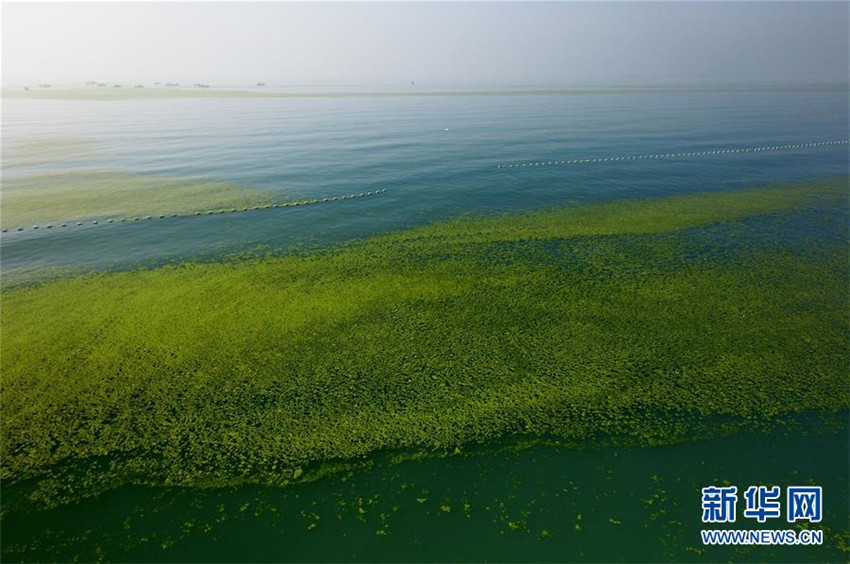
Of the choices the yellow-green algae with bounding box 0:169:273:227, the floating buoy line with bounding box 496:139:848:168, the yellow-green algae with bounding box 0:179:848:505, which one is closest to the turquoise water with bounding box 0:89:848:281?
the floating buoy line with bounding box 496:139:848:168

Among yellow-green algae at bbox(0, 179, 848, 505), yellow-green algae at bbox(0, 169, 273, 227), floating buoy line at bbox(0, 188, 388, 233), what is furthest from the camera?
yellow-green algae at bbox(0, 169, 273, 227)

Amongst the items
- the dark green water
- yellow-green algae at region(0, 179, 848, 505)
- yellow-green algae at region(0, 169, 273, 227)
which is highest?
yellow-green algae at region(0, 169, 273, 227)

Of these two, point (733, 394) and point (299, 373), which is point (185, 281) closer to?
point (299, 373)

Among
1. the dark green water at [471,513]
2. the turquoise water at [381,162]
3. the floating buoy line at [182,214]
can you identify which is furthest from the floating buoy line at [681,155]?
the dark green water at [471,513]

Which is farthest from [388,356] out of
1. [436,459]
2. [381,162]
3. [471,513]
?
[381,162]

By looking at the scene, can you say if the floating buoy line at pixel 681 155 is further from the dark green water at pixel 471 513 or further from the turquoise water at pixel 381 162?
the dark green water at pixel 471 513

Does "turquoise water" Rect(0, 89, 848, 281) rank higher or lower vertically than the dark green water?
higher

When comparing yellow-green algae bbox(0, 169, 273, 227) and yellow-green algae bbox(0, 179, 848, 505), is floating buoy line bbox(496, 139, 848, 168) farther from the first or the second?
yellow-green algae bbox(0, 169, 273, 227)
